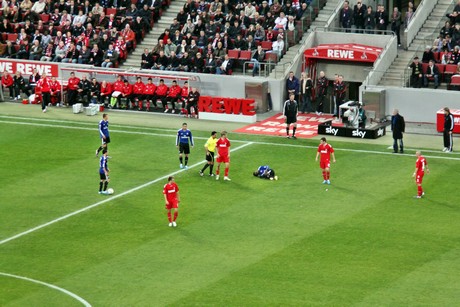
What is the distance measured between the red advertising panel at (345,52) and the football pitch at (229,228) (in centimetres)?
787

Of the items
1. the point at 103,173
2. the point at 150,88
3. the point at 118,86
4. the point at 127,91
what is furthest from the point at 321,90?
the point at 103,173

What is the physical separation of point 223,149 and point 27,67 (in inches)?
847

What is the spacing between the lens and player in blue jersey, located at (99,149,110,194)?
1678 inches

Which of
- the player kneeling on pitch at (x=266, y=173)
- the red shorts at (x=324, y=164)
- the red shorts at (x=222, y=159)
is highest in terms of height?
the red shorts at (x=222, y=159)

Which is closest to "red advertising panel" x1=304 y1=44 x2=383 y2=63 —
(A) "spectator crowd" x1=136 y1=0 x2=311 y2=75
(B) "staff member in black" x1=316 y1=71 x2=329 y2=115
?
(B) "staff member in black" x1=316 y1=71 x2=329 y2=115

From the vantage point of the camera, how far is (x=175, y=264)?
35.5 meters

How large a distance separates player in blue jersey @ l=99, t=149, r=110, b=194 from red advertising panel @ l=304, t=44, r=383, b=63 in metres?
18.5

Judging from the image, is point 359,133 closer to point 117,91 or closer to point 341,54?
point 341,54

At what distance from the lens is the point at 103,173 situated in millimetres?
42875

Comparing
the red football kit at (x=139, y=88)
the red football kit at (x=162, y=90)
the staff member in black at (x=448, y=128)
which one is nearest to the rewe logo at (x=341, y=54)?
the red football kit at (x=162, y=90)

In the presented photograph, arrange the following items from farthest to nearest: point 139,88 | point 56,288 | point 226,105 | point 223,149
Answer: point 139,88, point 226,105, point 223,149, point 56,288

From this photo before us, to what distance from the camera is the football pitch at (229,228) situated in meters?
33.3

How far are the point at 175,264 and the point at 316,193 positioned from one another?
950 cm

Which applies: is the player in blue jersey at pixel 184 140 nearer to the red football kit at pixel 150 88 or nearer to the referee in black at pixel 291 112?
the referee in black at pixel 291 112
